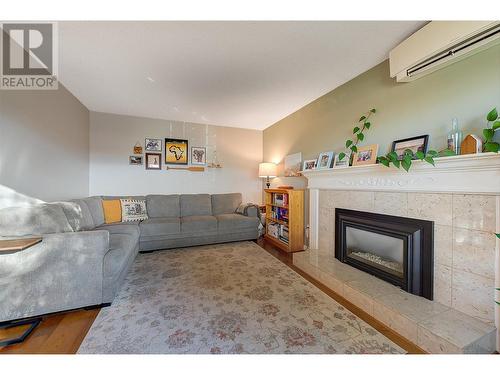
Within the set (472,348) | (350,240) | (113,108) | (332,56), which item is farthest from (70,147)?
(472,348)

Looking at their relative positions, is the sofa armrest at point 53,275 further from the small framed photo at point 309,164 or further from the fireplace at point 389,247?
the small framed photo at point 309,164

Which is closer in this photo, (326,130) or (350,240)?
(350,240)

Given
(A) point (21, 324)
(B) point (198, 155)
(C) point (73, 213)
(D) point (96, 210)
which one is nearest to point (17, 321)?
(A) point (21, 324)

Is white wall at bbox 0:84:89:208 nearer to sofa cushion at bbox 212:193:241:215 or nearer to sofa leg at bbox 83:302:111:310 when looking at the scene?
sofa leg at bbox 83:302:111:310

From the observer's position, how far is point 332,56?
6.18 ft

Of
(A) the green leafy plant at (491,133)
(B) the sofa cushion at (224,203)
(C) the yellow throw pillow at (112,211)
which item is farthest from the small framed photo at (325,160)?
(C) the yellow throw pillow at (112,211)

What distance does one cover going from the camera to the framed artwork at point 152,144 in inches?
146

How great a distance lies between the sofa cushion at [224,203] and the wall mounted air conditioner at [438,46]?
306 centimetres

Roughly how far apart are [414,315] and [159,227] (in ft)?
9.83

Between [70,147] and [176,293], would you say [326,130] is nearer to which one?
[176,293]

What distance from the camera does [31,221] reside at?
1.57 meters

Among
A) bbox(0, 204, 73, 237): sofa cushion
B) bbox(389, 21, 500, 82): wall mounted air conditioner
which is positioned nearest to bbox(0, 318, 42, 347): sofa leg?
bbox(0, 204, 73, 237): sofa cushion

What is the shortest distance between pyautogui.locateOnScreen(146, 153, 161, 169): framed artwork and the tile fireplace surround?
3.50 m
